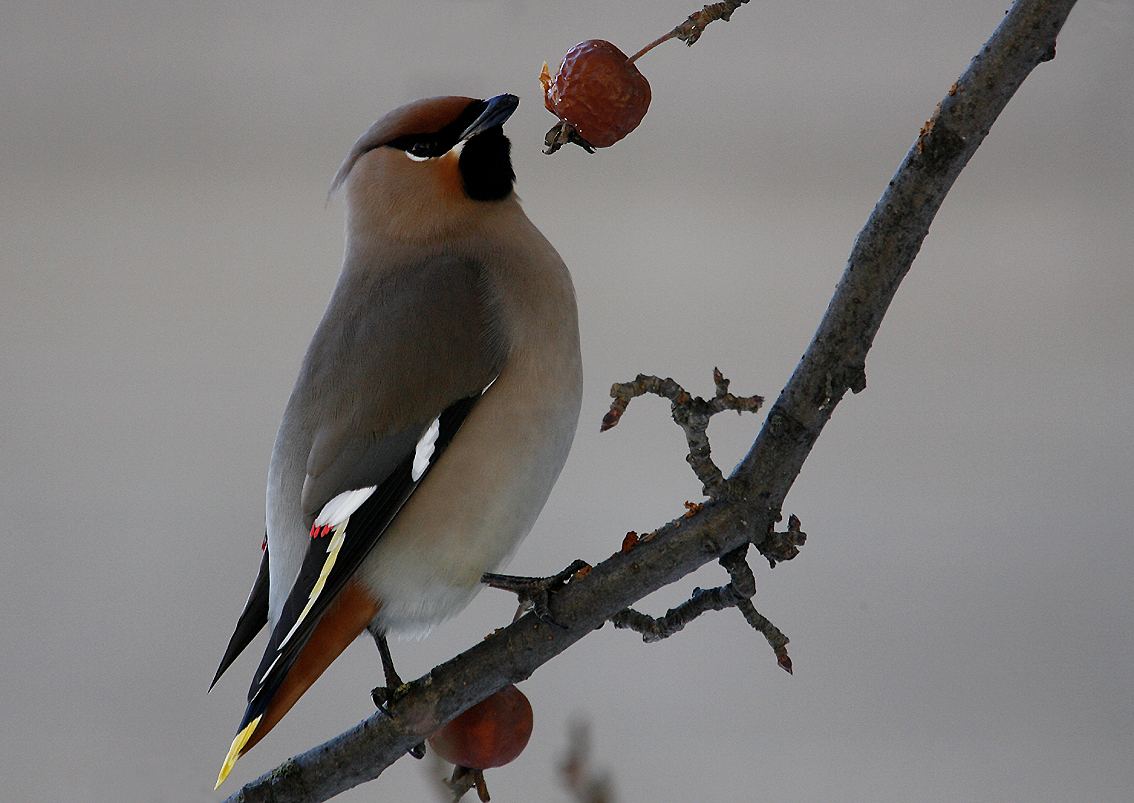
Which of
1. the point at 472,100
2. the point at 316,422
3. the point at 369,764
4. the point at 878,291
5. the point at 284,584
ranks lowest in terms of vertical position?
the point at 369,764

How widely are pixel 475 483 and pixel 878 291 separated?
483 mm

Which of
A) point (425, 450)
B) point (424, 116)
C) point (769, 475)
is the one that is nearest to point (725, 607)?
point (769, 475)

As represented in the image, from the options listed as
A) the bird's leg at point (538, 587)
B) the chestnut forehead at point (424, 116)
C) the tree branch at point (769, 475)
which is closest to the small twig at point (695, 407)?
the tree branch at point (769, 475)

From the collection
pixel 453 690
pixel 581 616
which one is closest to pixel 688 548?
pixel 581 616

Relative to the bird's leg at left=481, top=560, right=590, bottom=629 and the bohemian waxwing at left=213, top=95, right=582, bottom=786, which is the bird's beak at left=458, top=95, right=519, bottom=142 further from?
the bird's leg at left=481, top=560, right=590, bottom=629

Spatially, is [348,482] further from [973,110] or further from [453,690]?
[973,110]

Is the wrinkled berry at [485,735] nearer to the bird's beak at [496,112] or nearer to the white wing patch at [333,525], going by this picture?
the white wing patch at [333,525]

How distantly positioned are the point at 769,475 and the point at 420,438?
0.40 meters

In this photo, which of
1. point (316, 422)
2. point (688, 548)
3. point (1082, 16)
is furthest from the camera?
point (316, 422)

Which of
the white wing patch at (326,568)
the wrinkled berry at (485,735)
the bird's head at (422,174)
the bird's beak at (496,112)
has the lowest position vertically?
the wrinkled berry at (485,735)

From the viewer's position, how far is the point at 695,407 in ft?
3.05

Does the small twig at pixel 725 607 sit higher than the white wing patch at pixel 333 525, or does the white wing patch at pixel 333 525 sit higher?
the white wing patch at pixel 333 525

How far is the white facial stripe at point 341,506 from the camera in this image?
1.15 metres

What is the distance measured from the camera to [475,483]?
121cm
